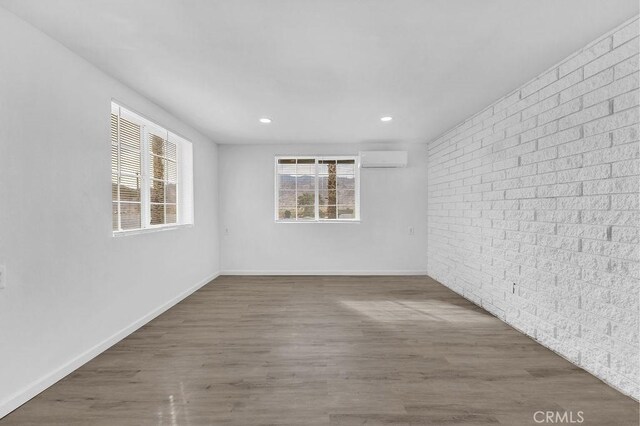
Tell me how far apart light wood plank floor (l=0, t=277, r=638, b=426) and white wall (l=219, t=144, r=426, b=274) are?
201 centimetres

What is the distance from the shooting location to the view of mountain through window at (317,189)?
565 centimetres

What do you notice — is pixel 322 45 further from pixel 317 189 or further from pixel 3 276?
pixel 317 189

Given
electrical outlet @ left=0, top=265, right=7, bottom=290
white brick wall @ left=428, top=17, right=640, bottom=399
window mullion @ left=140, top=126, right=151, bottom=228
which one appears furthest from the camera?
window mullion @ left=140, top=126, right=151, bottom=228

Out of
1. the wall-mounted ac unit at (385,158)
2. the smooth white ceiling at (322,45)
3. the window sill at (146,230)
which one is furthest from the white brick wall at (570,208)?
the window sill at (146,230)

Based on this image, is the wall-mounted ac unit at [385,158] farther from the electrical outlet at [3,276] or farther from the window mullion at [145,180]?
the electrical outlet at [3,276]

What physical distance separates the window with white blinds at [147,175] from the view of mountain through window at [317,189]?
1740 millimetres

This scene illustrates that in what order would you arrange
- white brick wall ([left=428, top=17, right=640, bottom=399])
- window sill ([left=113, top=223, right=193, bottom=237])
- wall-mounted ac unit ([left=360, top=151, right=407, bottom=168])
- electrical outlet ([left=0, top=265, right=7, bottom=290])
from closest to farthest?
electrical outlet ([left=0, top=265, right=7, bottom=290]) → white brick wall ([left=428, top=17, right=640, bottom=399]) → window sill ([left=113, top=223, right=193, bottom=237]) → wall-mounted ac unit ([left=360, top=151, right=407, bottom=168])

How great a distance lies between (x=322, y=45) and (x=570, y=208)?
2.31 meters

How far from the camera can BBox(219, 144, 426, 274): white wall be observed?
5.54m

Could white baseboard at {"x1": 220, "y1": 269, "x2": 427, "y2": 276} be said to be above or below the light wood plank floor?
above

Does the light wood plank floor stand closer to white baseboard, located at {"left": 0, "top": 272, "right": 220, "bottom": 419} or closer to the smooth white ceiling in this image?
white baseboard, located at {"left": 0, "top": 272, "right": 220, "bottom": 419}

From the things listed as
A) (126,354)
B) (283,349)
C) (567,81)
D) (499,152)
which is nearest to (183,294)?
(126,354)

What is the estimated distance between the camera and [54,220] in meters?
2.17

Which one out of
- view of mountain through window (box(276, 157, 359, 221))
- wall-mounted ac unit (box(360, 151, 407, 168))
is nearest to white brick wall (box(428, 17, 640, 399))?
wall-mounted ac unit (box(360, 151, 407, 168))
